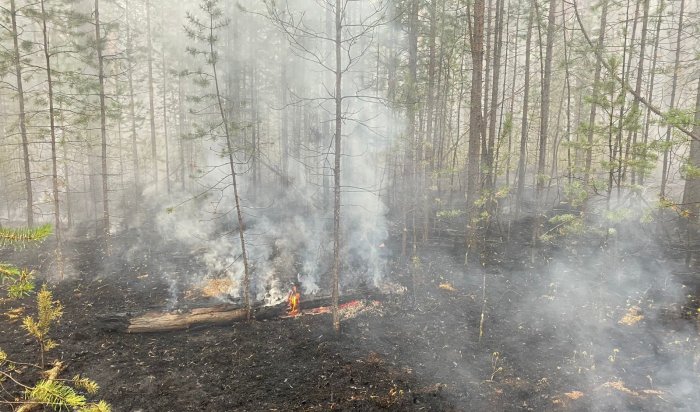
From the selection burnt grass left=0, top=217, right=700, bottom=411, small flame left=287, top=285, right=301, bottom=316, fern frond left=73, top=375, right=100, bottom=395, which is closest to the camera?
fern frond left=73, top=375, right=100, bottom=395

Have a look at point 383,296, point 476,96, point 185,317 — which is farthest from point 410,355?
point 476,96

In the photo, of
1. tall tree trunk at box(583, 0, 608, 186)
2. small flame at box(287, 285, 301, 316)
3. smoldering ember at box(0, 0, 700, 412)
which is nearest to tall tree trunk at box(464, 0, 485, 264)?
smoldering ember at box(0, 0, 700, 412)

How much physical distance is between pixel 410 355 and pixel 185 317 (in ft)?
19.9

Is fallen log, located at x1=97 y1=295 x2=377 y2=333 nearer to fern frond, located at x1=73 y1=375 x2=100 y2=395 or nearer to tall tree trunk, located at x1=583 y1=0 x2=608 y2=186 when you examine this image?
fern frond, located at x1=73 y1=375 x2=100 y2=395

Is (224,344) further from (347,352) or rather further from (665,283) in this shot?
(665,283)

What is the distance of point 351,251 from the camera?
15891 mm

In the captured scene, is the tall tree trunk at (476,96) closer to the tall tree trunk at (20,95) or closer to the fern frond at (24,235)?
the fern frond at (24,235)

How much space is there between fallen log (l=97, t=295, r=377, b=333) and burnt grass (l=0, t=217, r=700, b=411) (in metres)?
0.21

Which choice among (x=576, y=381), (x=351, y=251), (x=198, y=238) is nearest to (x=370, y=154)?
(x=351, y=251)

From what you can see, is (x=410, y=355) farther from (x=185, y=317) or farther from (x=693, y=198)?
(x=693, y=198)

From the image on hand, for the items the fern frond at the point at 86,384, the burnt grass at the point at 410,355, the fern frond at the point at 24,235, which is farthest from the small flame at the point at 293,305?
the fern frond at the point at 24,235

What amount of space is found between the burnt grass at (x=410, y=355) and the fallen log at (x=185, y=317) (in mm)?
212

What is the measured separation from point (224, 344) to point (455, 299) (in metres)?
6.99

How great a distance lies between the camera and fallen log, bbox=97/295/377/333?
9.72m
